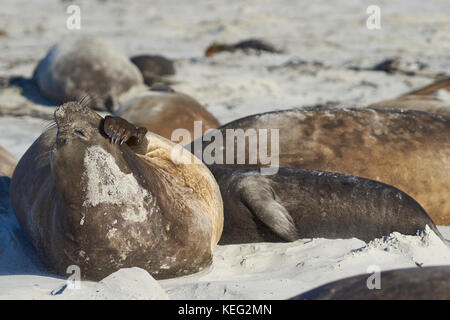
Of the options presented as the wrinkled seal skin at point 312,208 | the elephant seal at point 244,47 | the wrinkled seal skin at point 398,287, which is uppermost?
the wrinkled seal skin at point 398,287

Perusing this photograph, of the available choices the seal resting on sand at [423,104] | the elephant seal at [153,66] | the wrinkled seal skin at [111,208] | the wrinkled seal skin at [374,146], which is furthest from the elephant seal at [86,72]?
the wrinkled seal skin at [111,208]

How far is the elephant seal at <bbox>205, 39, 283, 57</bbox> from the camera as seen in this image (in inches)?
403

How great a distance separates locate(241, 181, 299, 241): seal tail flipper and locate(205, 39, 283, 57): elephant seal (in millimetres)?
6833

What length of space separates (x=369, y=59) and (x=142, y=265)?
7.66m

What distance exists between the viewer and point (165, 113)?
17.8ft

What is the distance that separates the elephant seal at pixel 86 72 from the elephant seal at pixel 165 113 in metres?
1.97

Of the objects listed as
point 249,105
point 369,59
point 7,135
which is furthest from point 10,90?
point 369,59

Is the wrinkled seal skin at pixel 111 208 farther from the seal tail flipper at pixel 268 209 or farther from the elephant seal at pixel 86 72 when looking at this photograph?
the elephant seal at pixel 86 72

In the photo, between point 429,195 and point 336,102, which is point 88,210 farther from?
point 336,102

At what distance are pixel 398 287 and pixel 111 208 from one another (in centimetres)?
109

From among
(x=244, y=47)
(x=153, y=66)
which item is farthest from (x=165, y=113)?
(x=244, y=47)

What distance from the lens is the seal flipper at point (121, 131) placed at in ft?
8.26

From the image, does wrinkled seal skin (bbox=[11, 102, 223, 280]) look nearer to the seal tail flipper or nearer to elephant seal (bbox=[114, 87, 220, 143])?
the seal tail flipper

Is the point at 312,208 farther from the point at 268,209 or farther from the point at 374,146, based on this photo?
the point at 374,146
